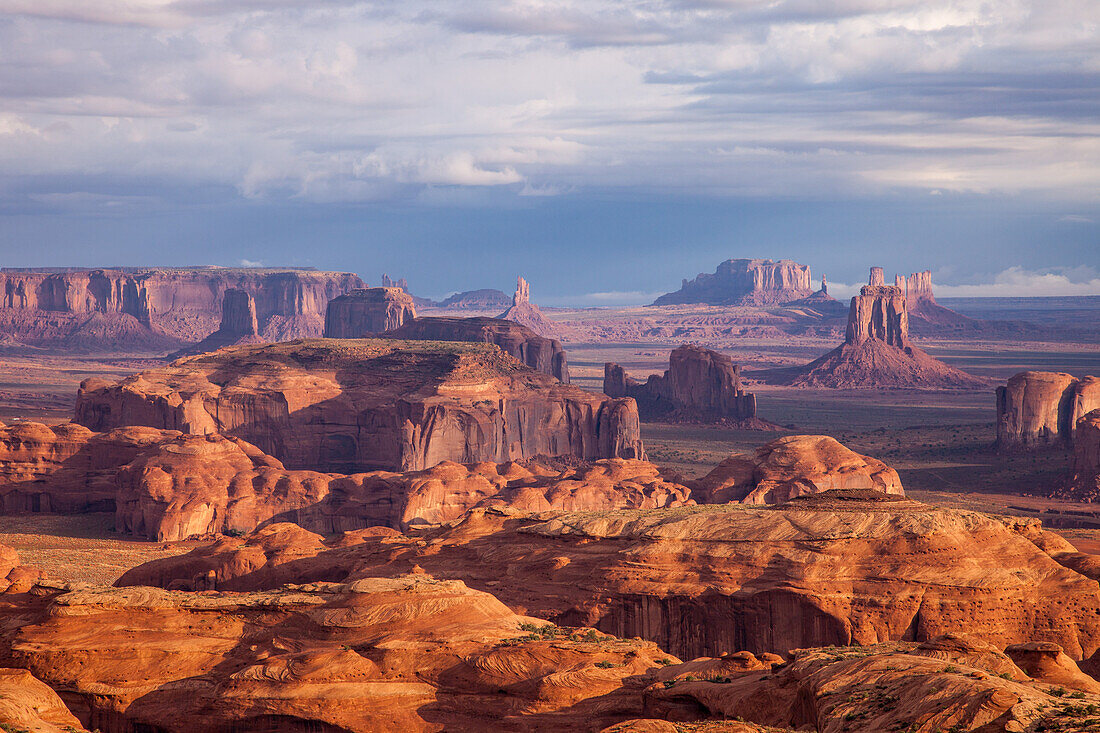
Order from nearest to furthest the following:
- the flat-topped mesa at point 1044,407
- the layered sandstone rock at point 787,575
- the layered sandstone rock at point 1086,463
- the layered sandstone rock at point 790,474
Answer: the layered sandstone rock at point 787,575 < the layered sandstone rock at point 790,474 < the layered sandstone rock at point 1086,463 < the flat-topped mesa at point 1044,407

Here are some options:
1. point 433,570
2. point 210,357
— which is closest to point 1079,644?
point 433,570

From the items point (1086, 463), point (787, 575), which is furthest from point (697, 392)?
point (787, 575)

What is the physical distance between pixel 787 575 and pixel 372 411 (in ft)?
222

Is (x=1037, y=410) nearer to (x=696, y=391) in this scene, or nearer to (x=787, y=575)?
(x=696, y=391)

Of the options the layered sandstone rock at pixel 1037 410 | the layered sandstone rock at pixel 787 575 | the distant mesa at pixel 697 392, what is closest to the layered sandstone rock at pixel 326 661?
the layered sandstone rock at pixel 787 575

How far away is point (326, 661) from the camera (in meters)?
32.5

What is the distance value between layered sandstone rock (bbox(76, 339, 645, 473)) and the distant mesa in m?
45.2

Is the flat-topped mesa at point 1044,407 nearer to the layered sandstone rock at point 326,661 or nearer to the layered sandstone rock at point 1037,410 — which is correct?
the layered sandstone rock at point 1037,410

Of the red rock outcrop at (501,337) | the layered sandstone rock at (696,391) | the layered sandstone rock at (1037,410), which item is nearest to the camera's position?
the layered sandstone rock at (1037,410)

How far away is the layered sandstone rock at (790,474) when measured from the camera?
74.0 metres

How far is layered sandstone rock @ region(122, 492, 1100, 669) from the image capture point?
3928 centimetres

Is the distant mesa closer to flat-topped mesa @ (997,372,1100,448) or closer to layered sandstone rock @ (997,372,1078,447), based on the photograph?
layered sandstone rock @ (997,372,1078,447)

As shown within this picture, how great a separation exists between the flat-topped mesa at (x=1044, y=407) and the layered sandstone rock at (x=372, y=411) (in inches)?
1677

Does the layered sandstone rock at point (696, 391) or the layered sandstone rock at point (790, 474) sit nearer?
the layered sandstone rock at point (790, 474)
